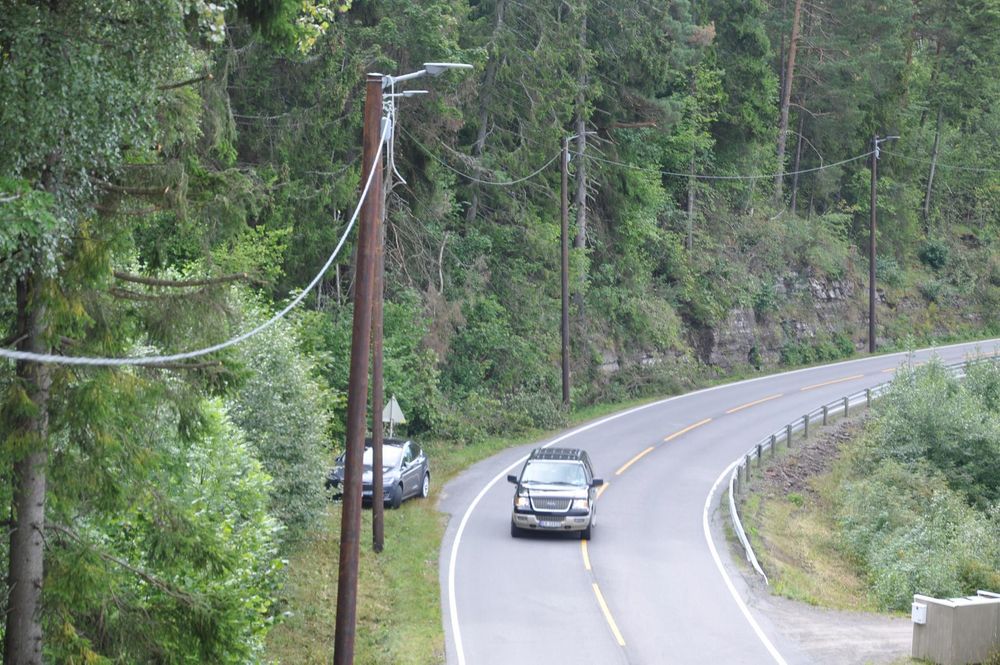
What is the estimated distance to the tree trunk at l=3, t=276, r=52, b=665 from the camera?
24.5ft

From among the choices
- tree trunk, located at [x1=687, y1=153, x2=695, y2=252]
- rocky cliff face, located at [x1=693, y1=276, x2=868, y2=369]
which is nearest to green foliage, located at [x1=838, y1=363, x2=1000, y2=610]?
rocky cliff face, located at [x1=693, y1=276, x2=868, y2=369]

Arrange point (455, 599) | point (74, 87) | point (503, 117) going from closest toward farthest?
point (74, 87) → point (455, 599) → point (503, 117)

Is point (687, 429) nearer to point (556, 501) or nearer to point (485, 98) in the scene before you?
point (485, 98)

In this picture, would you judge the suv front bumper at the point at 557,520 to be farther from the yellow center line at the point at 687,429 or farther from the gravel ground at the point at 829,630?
the yellow center line at the point at 687,429

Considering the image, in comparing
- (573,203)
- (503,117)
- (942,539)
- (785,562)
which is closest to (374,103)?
(785,562)

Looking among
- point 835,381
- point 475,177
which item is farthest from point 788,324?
point 475,177

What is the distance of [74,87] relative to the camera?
7012 mm

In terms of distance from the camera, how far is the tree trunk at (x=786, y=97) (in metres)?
56.0

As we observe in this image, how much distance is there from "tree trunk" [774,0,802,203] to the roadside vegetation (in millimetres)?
21771

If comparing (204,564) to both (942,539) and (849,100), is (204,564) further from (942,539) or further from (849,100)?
(849,100)

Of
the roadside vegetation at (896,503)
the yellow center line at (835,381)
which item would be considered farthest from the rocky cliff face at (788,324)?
the roadside vegetation at (896,503)

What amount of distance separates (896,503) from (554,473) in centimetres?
1017

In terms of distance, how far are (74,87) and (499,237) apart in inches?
1309

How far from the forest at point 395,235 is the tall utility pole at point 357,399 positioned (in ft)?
2.57
